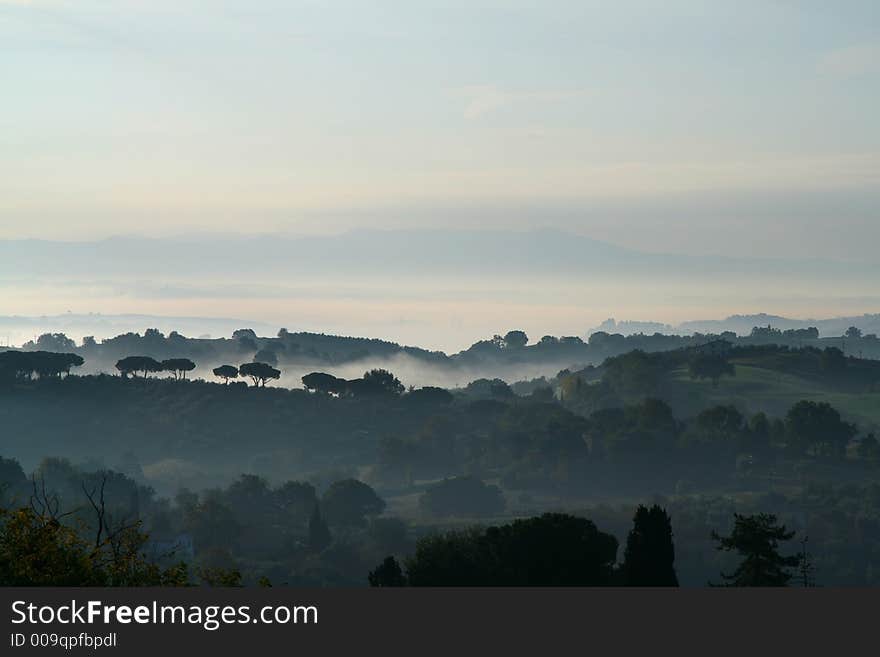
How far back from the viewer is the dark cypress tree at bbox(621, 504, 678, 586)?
9688 centimetres

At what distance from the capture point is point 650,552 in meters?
97.6

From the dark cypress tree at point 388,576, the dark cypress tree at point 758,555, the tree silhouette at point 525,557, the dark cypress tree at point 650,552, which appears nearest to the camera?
the dark cypress tree at point 650,552

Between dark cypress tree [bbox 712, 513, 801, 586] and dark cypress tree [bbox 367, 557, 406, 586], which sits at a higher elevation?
dark cypress tree [bbox 712, 513, 801, 586]

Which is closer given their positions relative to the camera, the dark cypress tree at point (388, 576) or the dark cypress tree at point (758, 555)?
the dark cypress tree at point (758, 555)

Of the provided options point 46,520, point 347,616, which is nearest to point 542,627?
point 347,616

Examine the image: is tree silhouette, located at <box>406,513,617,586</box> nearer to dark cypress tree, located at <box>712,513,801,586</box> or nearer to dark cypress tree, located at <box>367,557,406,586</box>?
dark cypress tree, located at <box>367,557,406,586</box>

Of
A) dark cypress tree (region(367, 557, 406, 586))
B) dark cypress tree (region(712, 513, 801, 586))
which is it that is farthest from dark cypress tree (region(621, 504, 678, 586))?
dark cypress tree (region(367, 557, 406, 586))

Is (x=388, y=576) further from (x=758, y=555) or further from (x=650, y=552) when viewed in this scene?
(x=758, y=555)

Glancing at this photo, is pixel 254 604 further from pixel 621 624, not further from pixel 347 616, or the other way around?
pixel 621 624

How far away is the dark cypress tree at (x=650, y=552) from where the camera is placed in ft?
318

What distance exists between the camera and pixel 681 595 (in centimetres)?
5675

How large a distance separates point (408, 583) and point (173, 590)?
225 ft

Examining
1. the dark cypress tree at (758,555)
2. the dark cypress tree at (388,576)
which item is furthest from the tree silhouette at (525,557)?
the dark cypress tree at (758,555)

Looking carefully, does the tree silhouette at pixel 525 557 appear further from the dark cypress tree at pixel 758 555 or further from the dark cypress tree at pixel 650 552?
the dark cypress tree at pixel 758 555
